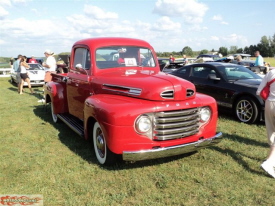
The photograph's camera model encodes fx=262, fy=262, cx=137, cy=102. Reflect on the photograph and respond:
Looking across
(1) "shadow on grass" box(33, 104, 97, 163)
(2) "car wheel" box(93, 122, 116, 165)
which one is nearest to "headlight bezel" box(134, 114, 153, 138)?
(2) "car wheel" box(93, 122, 116, 165)

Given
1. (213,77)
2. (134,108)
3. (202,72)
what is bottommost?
(134,108)

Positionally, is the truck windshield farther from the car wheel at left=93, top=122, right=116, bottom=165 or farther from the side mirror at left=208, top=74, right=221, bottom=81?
the side mirror at left=208, top=74, right=221, bottom=81

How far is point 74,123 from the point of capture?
17.7ft

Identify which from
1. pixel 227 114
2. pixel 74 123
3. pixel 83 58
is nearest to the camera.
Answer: pixel 83 58

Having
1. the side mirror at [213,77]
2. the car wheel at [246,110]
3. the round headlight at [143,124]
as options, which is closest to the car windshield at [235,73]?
the side mirror at [213,77]

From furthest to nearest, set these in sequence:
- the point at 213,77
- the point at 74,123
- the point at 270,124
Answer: the point at 213,77 → the point at 74,123 → the point at 270,124

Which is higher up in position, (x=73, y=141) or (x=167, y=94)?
(x=167, y=94)

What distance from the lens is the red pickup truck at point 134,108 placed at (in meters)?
3.56

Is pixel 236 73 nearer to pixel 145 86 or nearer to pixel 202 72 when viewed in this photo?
pixel 202 72

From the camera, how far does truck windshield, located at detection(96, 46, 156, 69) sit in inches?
195

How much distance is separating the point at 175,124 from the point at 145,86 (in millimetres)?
718

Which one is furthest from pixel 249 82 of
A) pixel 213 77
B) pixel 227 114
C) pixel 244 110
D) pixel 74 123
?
pixel 74 123

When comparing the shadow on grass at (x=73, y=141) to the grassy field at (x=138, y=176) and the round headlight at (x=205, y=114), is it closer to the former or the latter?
the grassy field at (x=138, y=176)

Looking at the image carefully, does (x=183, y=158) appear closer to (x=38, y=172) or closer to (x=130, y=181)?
(x=130, y=181)
